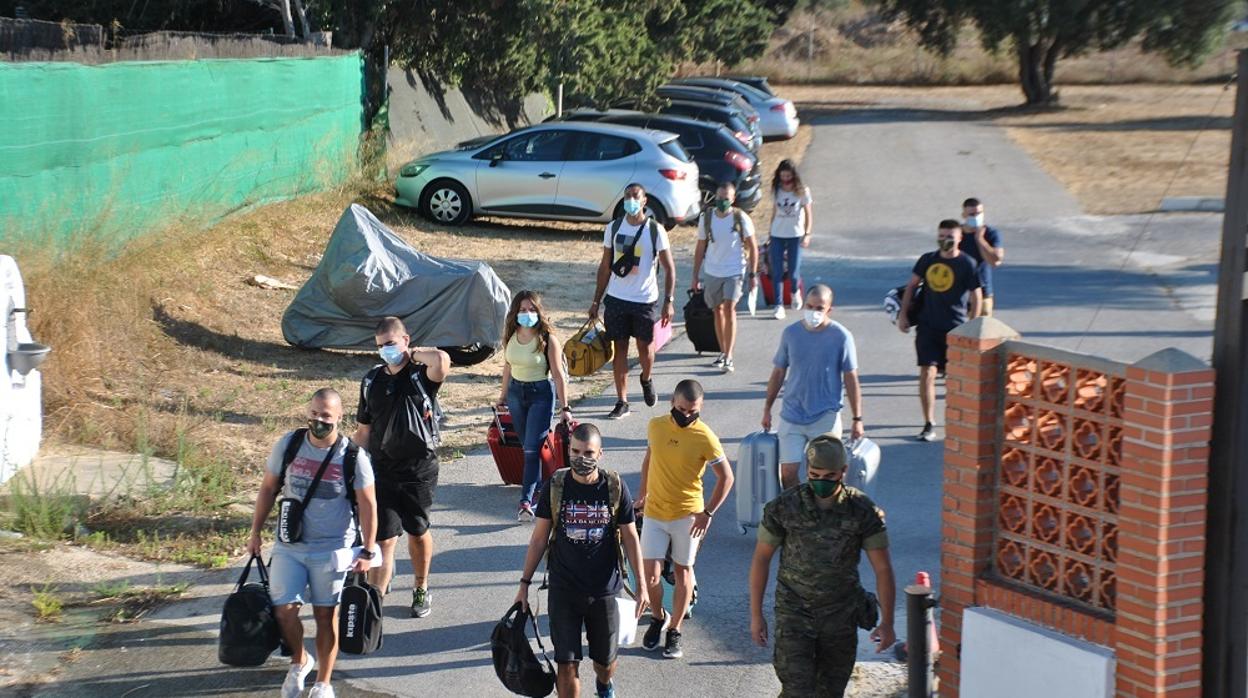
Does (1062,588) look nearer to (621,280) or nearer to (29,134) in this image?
(621,280)

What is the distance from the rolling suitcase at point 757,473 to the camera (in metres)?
8.92

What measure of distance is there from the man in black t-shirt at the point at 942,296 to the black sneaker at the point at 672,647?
4157 millimetres

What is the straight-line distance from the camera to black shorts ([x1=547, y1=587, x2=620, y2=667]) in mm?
6512

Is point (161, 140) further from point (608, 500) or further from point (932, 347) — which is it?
point (608, 500)

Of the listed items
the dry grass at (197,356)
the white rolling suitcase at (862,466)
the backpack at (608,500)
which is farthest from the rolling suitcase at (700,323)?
the backpack at (608,500)

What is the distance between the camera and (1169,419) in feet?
17.8

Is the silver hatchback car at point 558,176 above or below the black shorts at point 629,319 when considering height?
above

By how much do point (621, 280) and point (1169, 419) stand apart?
6.49 m

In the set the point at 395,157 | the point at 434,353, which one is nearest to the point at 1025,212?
the point at 395,157

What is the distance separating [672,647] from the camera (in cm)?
753

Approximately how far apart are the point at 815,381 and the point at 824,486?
2.81 meters

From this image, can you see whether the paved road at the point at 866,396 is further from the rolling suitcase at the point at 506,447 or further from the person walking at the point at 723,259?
the person walking at the point at 723,259

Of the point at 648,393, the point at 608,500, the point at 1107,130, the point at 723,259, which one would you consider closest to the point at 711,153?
the point at 723,259

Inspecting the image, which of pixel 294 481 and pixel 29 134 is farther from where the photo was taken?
pixel 29 134
